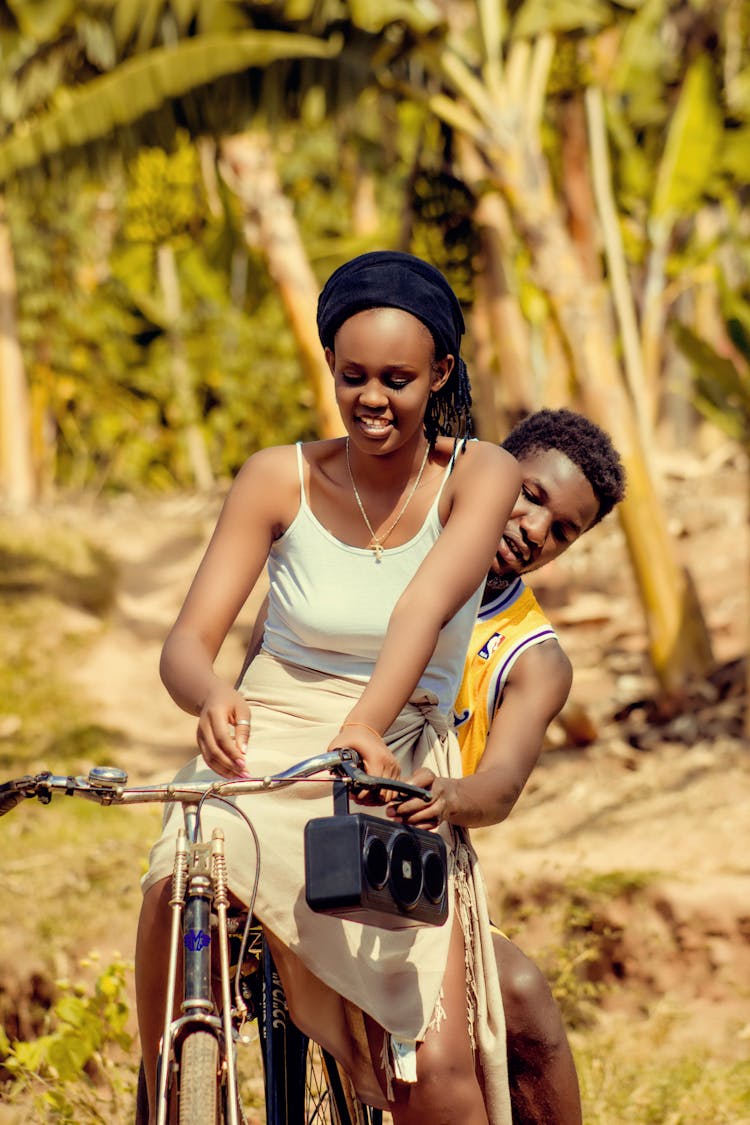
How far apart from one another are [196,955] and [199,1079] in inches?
6.8

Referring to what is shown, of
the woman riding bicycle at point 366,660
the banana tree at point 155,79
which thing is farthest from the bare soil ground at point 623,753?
the banana tree at point 155,79

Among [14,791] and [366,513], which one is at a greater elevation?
[366,513]

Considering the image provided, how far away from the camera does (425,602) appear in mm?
2227

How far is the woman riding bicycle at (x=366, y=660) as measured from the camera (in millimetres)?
2225

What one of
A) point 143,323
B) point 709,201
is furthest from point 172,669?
point 143,323

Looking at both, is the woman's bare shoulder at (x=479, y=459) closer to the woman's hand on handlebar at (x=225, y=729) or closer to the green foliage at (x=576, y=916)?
the woman's hand on handlebar at (x=225, y=729)

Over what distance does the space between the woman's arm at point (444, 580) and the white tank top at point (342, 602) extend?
7 centimetres

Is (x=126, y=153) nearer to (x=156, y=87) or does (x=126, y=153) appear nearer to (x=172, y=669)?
(x=156, y=87)

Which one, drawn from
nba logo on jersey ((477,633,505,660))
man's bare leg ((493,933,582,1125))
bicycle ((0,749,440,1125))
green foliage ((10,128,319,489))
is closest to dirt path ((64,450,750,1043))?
man's bare leg ((493,933,582,1125))

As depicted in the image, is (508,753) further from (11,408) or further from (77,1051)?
(11,408)

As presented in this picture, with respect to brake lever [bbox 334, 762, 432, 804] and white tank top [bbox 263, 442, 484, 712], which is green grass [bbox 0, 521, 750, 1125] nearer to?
white tank top [bbox 263, 442, 484, 712]

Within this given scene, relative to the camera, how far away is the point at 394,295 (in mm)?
2305

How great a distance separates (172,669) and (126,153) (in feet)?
23.0

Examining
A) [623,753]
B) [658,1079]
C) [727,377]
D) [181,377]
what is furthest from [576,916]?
[181,377]
